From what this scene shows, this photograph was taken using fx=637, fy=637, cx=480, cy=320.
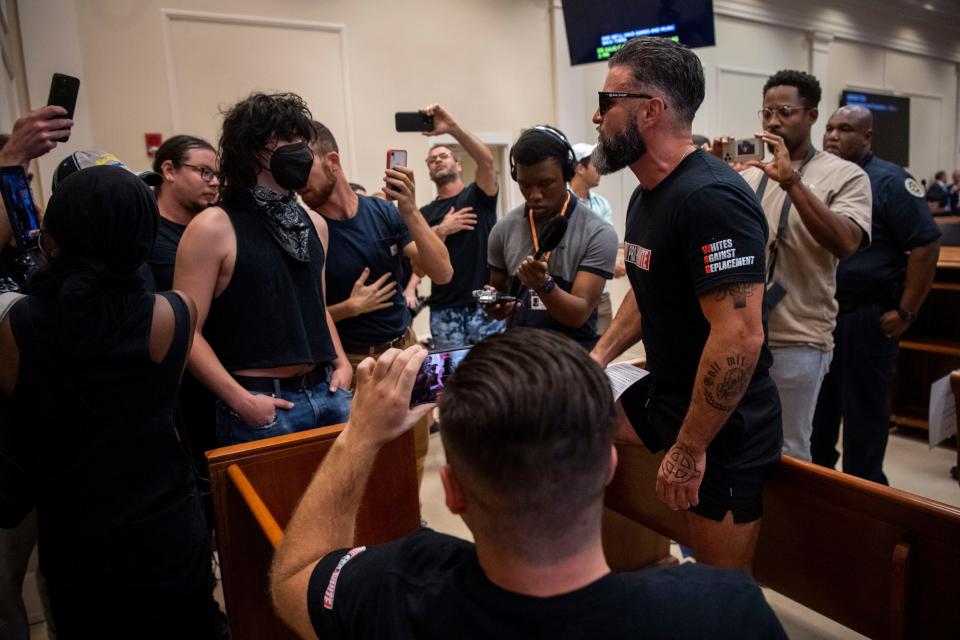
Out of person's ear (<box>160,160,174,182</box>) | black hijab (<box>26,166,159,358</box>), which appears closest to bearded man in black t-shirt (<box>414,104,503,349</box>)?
person's ear (<box>160,160,174,182</box>)

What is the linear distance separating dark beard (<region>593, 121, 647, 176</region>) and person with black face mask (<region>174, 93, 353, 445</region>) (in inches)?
31.6

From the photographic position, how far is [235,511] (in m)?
1.61

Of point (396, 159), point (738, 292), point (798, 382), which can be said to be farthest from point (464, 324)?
point (738, 292)

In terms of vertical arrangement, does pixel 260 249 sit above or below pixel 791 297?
above

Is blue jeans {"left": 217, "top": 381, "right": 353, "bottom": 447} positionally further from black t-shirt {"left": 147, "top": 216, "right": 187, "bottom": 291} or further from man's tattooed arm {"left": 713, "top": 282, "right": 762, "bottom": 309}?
man's tattooed arm {"left": 713, "top": 282, "right": 762, "bottom": 309}

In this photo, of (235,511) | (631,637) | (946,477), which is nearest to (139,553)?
(235,511)

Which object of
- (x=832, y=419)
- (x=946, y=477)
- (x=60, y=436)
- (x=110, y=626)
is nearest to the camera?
(x=60, y=436)

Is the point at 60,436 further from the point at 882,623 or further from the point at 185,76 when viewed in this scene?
the point at 185,76

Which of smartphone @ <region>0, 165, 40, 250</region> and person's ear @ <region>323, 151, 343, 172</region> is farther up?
person's ear @ <region>323, 151, 343, 172</region>

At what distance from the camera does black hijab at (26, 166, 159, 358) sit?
1.21 meters

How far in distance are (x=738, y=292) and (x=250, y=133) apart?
1.29 metres

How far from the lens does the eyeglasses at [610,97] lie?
4.77 ft

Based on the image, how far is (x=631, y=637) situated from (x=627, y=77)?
4.00 feet

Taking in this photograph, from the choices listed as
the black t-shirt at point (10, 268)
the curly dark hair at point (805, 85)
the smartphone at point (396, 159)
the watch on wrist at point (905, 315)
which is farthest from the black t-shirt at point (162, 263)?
the watch on wrist at point (905, 315)
